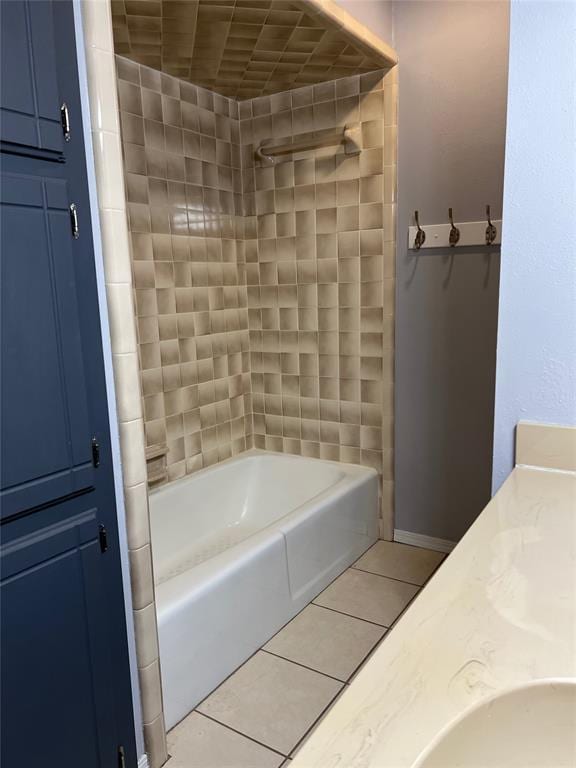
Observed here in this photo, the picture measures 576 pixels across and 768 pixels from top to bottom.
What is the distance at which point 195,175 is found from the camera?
271cm

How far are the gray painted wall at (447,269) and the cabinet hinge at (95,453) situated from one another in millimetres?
1753

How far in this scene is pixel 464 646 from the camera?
796 mm

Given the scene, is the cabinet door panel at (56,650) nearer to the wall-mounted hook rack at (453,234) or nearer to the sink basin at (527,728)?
the sink basin at (527,728)

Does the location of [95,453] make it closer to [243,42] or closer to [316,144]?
[243,42]

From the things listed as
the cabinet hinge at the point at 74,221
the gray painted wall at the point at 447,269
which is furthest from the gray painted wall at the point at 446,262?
the cabinet hinge at the point at 74,221

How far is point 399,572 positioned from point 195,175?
2047 millimetres

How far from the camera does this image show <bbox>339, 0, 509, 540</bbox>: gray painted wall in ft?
7.98

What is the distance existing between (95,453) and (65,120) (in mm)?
734

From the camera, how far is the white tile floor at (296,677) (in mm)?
1688

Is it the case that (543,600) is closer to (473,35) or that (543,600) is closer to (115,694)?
(115,694)

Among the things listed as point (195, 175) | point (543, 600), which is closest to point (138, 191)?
point (195, 175)

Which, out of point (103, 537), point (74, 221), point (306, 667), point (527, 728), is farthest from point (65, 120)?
point (306, 667)

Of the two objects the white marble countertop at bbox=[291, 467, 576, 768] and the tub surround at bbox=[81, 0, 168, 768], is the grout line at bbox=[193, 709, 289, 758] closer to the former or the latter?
the tub surround at bbox=[81, 0, 168, 768]

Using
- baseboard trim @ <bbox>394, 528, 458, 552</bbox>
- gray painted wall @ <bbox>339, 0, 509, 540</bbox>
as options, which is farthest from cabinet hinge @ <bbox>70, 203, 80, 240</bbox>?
baseboard trim @ <bbox>394, 528, 458, 552</bbox>
